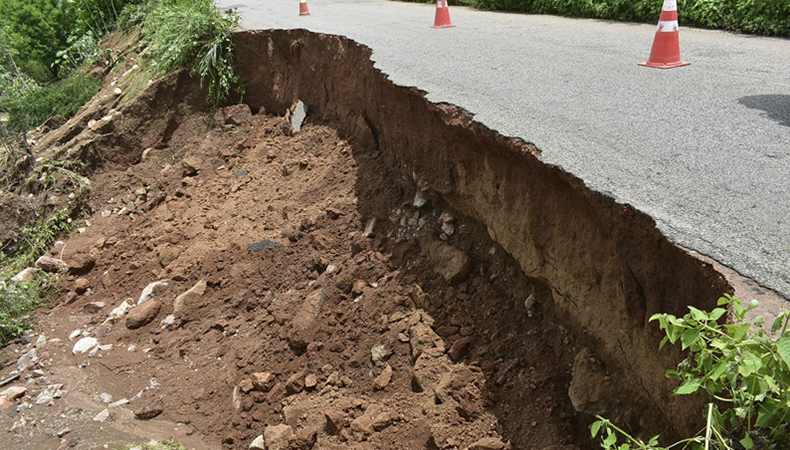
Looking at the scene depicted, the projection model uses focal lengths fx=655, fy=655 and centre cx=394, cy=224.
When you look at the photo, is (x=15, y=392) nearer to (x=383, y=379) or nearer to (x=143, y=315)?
(x=143, y=315)

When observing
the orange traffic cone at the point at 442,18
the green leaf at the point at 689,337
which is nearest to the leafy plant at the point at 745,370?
the green leaf at the point at 689,337

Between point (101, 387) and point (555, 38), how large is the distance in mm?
5988

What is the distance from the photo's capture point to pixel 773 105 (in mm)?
4441

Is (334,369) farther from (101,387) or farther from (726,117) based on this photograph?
(726,117)

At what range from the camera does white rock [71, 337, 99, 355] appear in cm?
603

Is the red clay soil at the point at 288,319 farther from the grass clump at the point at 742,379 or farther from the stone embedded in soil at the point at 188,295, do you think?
the grass clump at the point at 742,379

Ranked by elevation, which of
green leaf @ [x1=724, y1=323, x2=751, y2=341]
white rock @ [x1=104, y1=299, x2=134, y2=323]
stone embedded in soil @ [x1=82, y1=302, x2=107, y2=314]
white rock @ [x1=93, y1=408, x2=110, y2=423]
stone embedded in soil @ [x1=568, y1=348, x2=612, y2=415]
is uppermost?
green leaf @ [x1=724, y1=323, x2=751, y2=341]

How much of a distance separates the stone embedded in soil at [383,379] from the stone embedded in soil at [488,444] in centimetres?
84

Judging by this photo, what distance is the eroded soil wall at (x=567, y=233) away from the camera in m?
2.59

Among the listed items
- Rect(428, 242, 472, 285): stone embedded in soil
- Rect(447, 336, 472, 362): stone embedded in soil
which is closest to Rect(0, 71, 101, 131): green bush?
Rect(428, 242, 472, 285): stone embedded in soil

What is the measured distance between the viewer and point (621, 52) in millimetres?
6516

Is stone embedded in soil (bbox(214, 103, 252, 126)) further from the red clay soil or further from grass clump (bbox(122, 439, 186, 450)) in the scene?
grass clump (bbox(122, 439, 186, 450))

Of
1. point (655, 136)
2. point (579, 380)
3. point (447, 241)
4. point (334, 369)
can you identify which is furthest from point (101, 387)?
point (655, 136)

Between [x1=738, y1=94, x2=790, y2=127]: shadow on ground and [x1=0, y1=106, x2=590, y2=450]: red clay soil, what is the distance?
1.98 m
